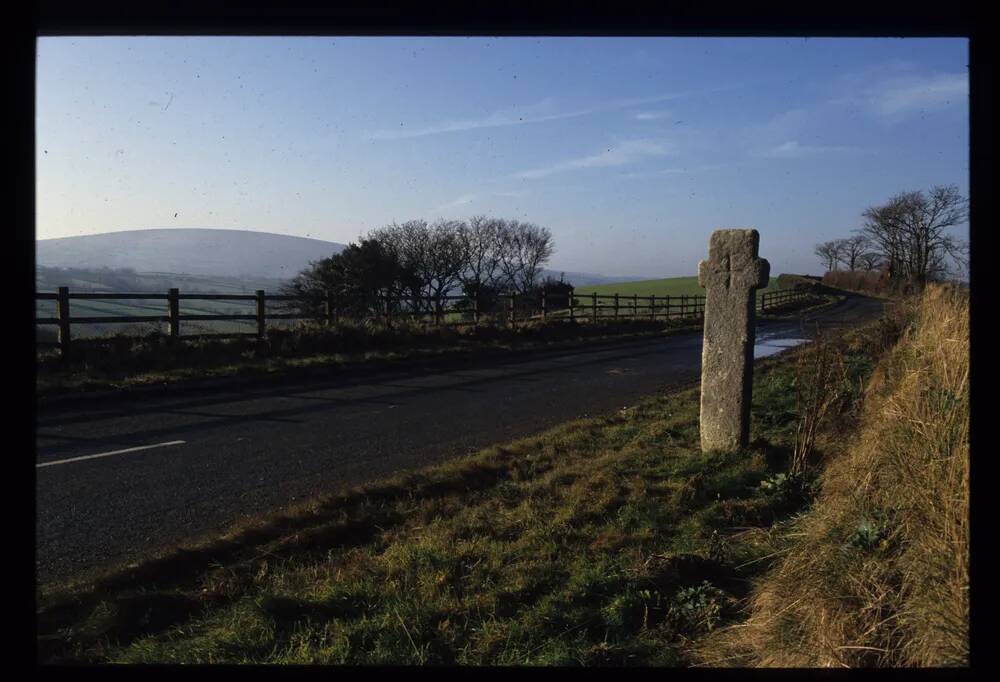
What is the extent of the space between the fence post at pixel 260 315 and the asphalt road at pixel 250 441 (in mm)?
3272

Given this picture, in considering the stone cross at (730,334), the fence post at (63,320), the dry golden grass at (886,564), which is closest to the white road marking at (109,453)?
the stone cross at (730,334)

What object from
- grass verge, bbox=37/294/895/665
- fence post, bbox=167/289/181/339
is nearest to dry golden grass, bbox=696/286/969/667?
grass verge, bbox=37/294/895/665

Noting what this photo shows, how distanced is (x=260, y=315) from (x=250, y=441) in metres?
8.04

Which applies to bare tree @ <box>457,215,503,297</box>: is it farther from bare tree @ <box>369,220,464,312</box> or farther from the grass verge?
the grass verge

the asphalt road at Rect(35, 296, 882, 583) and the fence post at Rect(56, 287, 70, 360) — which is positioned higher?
the fence post at Rect(56, 287, 70, 360)

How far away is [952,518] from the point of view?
2.65 meters

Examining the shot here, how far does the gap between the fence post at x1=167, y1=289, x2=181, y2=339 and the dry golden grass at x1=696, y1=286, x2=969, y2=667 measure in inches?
503

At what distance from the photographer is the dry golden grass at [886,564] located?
90.7 inches

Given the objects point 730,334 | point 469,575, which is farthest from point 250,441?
point 730,334

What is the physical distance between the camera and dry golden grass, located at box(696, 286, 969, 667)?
2.30 meters

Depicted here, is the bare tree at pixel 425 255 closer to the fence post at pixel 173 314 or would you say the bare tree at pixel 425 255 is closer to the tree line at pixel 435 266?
the tree line at pixel 435 266

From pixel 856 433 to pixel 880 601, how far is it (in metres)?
3.86

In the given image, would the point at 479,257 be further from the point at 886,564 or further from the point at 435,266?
the point at 886,564
